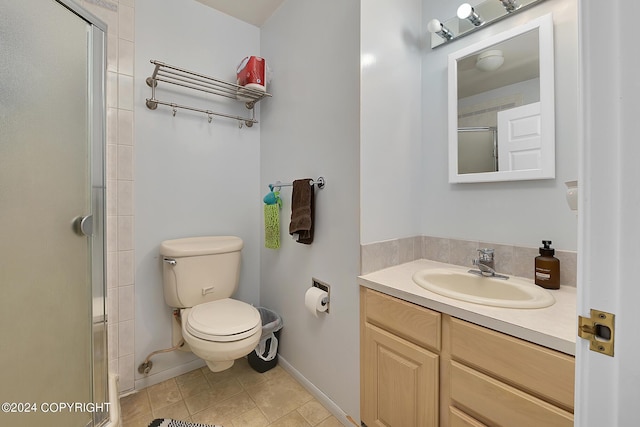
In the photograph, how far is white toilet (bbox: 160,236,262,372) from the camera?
1.34 meters

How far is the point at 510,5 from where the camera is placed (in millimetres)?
1195

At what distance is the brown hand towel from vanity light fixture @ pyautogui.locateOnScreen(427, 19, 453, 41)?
99 cm

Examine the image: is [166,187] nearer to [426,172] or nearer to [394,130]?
[394,130]

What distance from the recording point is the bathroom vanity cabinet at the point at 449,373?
28.4 inches

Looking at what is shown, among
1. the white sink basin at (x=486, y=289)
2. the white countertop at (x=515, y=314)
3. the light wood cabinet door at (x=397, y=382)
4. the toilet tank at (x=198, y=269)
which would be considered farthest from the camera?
the toilet tank at (x=198, y=269)

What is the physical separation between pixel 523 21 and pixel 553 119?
1.56 feet

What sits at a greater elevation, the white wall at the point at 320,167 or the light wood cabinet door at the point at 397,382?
the white wall at the point at 320,167

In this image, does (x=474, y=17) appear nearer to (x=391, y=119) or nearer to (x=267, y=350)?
(x=391, y=119)

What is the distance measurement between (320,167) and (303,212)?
0.88 ft

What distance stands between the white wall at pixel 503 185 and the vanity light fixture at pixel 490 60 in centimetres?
9

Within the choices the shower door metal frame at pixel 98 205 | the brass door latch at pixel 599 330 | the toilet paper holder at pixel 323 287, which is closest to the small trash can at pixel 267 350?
the toilet paper holder at pixel 323 287

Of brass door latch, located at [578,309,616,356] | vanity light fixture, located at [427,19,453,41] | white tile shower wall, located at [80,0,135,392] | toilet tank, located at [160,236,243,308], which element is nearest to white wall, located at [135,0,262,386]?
white tile shower wall, located at [80,0,135,392]

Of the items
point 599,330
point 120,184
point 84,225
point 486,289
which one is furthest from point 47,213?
point 486,289

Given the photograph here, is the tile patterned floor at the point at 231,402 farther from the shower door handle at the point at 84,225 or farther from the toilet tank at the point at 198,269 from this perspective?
the shower door handle at the point at 84,225
